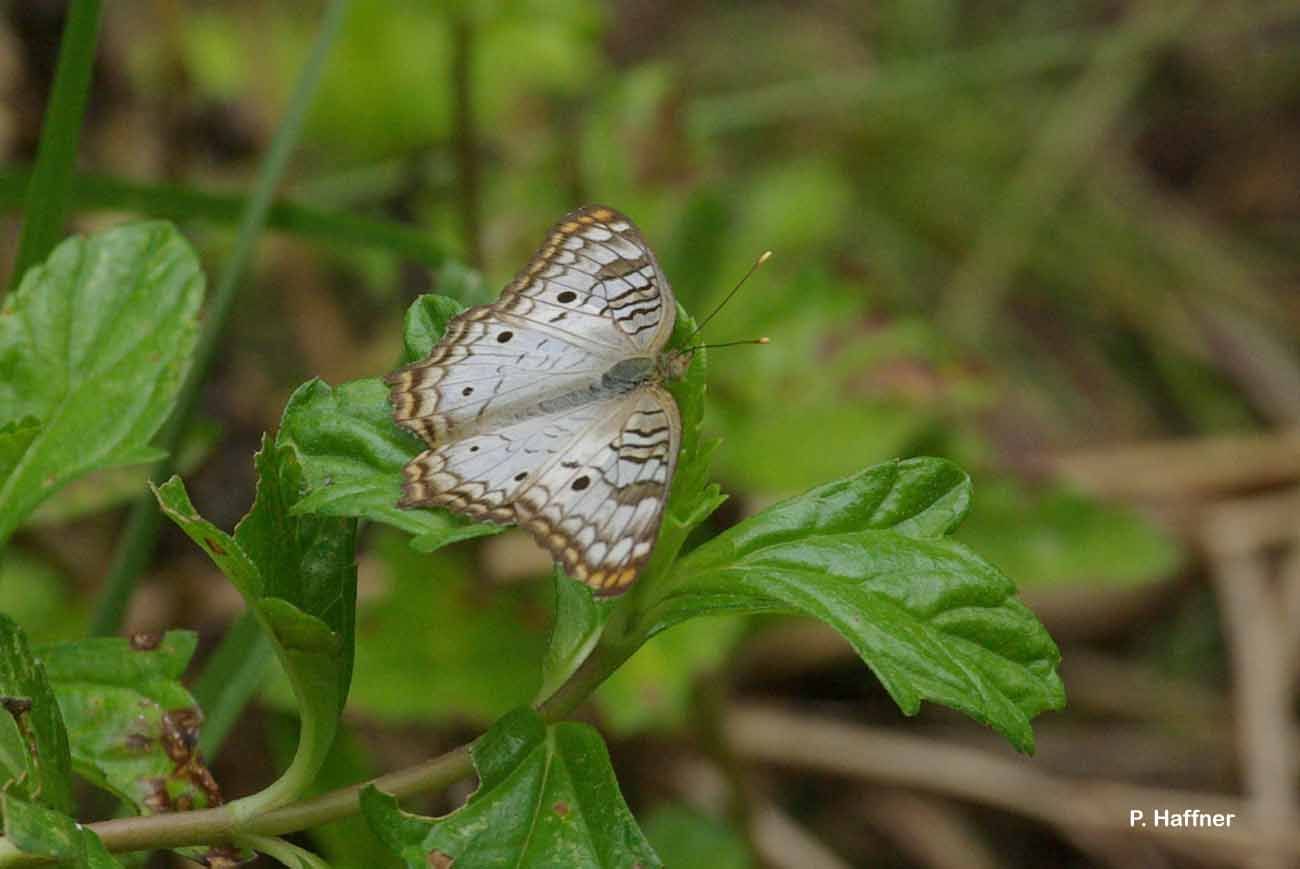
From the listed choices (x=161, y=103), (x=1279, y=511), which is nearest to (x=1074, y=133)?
Result: (x=1279, y=511)

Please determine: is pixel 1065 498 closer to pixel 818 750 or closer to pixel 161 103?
pixel 818 750

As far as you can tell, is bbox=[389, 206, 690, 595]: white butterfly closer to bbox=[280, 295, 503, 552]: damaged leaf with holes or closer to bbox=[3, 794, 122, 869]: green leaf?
bbox=[280, 295, 503, 552]: damaged leaf with holes

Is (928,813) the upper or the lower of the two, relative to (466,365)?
lower

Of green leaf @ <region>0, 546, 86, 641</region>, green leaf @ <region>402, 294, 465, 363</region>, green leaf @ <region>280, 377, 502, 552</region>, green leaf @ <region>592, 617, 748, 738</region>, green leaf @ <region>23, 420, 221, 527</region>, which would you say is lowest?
green leaf @ <region>592, 617, 748, 738</region>

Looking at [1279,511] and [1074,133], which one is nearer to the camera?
[1279,511]

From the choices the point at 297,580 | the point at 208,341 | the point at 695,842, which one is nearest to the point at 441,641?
the point at 695,842

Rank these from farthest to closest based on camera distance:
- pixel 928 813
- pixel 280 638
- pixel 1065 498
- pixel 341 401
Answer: pixel 1065 498 < pixel 928 813 < pixel 341 401 < pixel 280 638

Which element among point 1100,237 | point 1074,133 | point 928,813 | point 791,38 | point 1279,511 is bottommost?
point 928,813

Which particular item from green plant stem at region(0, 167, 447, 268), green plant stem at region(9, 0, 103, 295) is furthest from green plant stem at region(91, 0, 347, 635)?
green plant stem at region(9, 0, 103, 295)
